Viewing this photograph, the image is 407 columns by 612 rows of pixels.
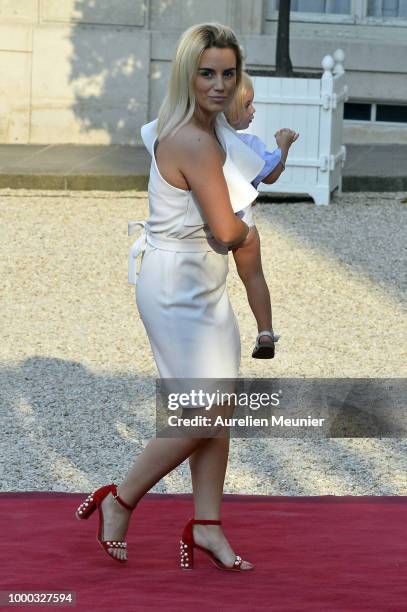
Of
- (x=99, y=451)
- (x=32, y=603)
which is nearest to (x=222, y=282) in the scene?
(x=32, y=603)

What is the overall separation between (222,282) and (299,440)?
1.78 meters

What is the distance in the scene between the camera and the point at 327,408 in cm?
605

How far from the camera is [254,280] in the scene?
4.37 meters

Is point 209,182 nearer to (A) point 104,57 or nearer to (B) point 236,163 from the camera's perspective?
(B) point 236,163

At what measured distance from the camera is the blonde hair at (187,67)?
380 cm

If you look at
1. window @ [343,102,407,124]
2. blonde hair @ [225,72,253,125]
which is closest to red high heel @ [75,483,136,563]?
blonde hair @ [225,72,253,125]

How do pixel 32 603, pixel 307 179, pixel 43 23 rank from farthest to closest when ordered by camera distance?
pixel 43 23, pixel 307 179, pixel 32 603

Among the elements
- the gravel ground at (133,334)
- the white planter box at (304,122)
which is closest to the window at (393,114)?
the gravel ground at (133,334)

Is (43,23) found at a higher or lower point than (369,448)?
higher

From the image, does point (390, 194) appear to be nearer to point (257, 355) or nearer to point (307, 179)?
point (307, 179)

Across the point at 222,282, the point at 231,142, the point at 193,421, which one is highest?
the point at 231,142

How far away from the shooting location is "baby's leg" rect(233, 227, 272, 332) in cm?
434

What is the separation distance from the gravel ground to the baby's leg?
83 cm

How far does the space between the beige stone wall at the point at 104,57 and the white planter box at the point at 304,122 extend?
3.32 meters
